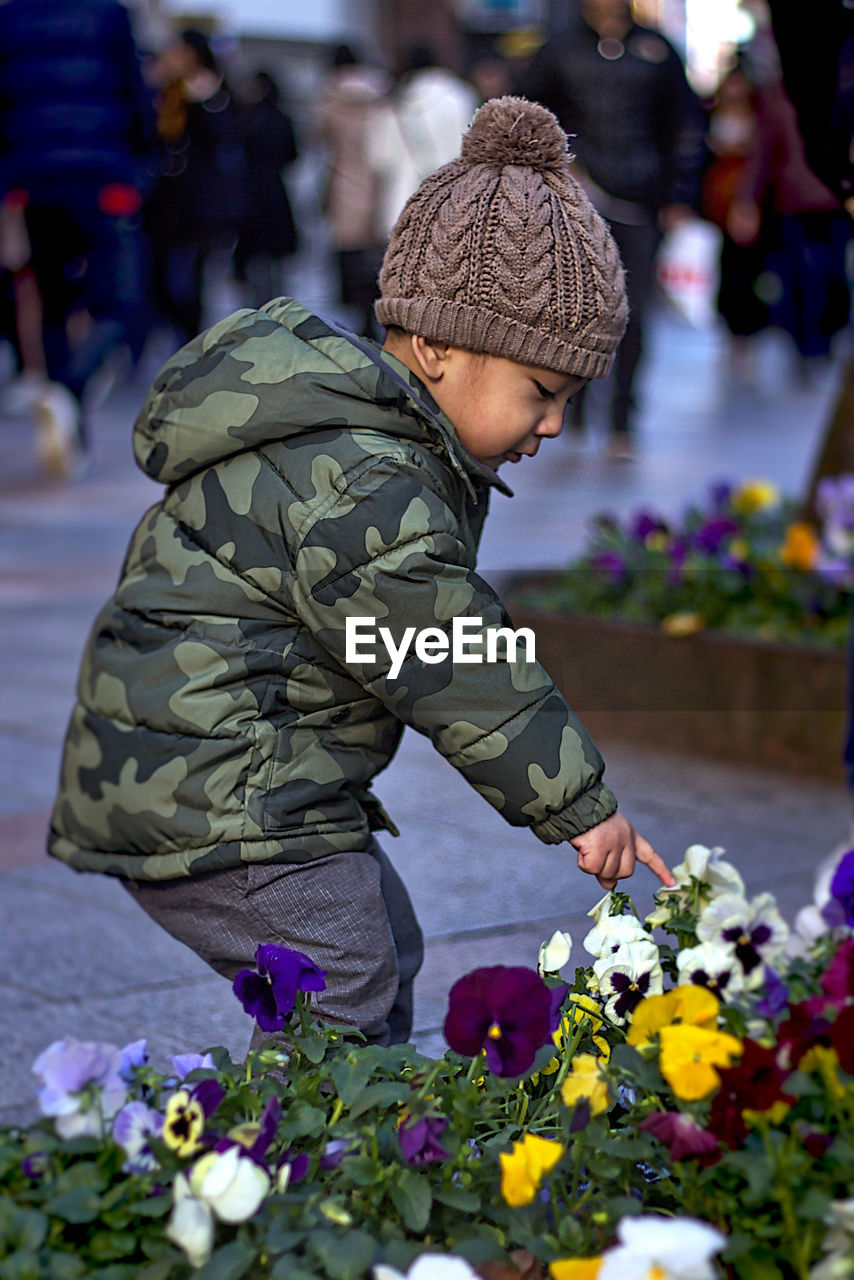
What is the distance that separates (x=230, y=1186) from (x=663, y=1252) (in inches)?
14.2

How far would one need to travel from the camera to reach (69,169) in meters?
9.41

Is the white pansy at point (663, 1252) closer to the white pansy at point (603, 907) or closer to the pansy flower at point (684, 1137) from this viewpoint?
the pansy flower at point (684, 1137)

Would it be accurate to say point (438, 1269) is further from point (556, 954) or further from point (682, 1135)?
point (556, 954)

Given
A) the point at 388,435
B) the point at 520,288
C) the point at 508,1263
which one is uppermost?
the point at 520,288

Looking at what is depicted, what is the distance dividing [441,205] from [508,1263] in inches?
47.6

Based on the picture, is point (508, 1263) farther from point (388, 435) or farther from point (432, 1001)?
point (432, 1001)

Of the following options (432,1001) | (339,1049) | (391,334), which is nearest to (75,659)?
(432,1001)

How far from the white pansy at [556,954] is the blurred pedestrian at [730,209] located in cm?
1031

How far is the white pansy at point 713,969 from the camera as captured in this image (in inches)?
69.1

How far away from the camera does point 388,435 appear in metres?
2.17

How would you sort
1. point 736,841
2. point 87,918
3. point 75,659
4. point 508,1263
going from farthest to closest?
point 75,659 → point 736,841 → point 87,918 → point 508,1263

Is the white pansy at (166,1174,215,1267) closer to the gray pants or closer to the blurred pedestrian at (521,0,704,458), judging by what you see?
the gray pants

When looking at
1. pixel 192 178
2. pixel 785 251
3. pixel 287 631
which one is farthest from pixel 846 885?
pixel 785 251

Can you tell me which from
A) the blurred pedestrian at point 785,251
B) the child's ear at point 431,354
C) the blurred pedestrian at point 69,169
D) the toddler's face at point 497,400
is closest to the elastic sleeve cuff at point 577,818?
the toddler's face at point 497,400
